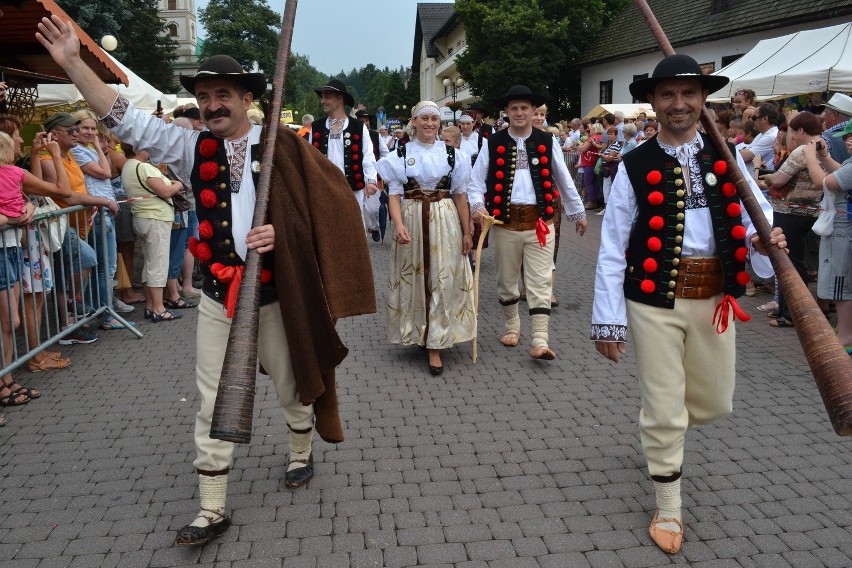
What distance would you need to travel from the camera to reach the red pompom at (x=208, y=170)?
3643 millimetres

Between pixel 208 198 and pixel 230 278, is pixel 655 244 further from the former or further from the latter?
pixel 208 198

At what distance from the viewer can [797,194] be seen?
7488mm

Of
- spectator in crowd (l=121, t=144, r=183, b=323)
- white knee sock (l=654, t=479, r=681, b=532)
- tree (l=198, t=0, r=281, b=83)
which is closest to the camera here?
white knee sock (l=654, t=479, r=681, b=532)

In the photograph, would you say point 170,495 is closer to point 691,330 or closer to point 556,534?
point 556,534

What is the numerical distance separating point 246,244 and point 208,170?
45 centimetres

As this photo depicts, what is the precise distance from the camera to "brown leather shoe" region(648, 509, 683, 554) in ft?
11.3

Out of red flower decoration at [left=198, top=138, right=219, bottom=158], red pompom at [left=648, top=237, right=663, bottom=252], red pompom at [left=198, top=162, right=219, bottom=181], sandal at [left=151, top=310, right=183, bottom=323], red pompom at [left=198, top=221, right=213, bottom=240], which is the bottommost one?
sandal at [left=151, top=310, right=183, bottom=323]

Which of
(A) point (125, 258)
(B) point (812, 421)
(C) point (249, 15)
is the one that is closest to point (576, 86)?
(A) point (125, 258)

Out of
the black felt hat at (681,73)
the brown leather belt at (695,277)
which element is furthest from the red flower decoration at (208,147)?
the brown leather belt at (695,277)

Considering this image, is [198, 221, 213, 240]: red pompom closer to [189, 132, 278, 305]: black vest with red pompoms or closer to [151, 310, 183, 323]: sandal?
[189, 132, 278, 305]: black vest with red pompoms

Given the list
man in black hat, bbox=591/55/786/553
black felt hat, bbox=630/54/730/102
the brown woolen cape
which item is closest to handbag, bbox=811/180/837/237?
man in black hat, bbox=591/55/786/553

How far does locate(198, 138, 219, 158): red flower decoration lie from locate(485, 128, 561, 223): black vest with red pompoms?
3335 mm

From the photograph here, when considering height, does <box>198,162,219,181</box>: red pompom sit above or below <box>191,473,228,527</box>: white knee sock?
above

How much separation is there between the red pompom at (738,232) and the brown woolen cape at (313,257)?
176 cm
